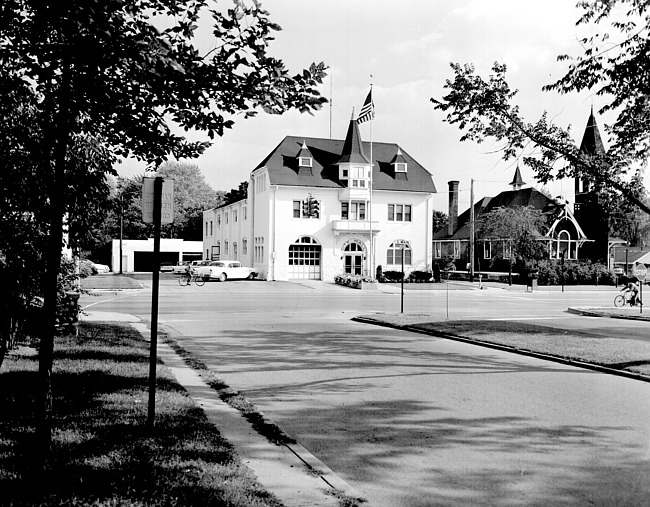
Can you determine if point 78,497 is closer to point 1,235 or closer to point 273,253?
point 1,235

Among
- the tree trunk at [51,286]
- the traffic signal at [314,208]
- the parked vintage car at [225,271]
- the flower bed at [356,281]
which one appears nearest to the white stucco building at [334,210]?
the traffic signal at [314,208]

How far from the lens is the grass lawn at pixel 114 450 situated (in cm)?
489

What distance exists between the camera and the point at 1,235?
7.29 m

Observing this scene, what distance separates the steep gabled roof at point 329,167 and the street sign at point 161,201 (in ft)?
146

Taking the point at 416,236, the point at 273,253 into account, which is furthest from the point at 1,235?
the point at 416,236

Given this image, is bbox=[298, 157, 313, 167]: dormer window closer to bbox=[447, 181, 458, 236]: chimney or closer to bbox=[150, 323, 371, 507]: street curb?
bbox=[447, 181, 458, 236]: chimney

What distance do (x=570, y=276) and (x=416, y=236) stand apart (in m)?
13.2

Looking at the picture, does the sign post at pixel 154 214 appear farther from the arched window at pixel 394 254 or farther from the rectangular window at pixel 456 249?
the rectangular window at pixel 456 249

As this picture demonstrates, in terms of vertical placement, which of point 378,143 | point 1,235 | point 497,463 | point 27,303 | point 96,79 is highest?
point 378,143

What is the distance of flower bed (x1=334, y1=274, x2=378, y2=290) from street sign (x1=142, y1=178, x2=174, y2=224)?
126 ft

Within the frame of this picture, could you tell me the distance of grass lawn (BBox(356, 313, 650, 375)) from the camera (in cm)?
1233

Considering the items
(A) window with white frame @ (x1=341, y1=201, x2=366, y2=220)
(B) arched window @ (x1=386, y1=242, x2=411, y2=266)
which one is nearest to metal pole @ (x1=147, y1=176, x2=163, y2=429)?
(A) window with white frame @ (x1=341, y1=201, x2=366, y2=220)

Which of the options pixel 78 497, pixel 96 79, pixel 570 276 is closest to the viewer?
pixel 78 497

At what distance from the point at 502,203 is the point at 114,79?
68.7m
